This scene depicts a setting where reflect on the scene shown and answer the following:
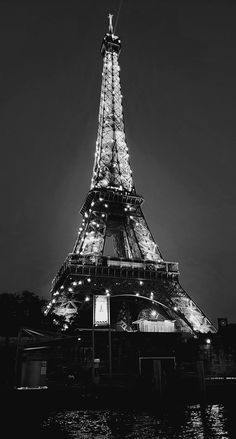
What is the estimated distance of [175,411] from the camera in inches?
565

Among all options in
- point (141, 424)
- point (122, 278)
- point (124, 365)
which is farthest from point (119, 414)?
point (122, 278)

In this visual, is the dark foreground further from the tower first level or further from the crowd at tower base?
the tower first level

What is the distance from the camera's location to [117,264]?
38.7 m

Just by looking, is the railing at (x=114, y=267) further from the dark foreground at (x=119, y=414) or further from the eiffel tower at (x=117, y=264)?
the dark foreground at (x=119, y=414)

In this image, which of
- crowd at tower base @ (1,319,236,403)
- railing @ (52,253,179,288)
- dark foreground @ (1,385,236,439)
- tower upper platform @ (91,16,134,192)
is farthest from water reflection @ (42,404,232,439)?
tower upper platform @ (91,16,134,192)

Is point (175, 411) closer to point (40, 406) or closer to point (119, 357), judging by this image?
point (40, 406)

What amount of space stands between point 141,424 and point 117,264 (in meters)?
27.3

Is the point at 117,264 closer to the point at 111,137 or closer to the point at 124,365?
the point at 124,365

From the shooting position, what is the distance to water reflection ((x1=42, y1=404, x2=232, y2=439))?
9.84m

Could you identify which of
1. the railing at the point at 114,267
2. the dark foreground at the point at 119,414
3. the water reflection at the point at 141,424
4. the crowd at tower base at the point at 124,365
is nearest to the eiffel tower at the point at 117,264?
the railing at the point at 114,267

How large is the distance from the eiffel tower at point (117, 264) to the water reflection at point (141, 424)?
17471 millimetres

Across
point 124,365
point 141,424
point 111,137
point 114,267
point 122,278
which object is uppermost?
point 111,137

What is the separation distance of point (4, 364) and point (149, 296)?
19.2 metres

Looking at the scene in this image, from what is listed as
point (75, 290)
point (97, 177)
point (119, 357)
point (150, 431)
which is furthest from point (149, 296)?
point (150, 431)
